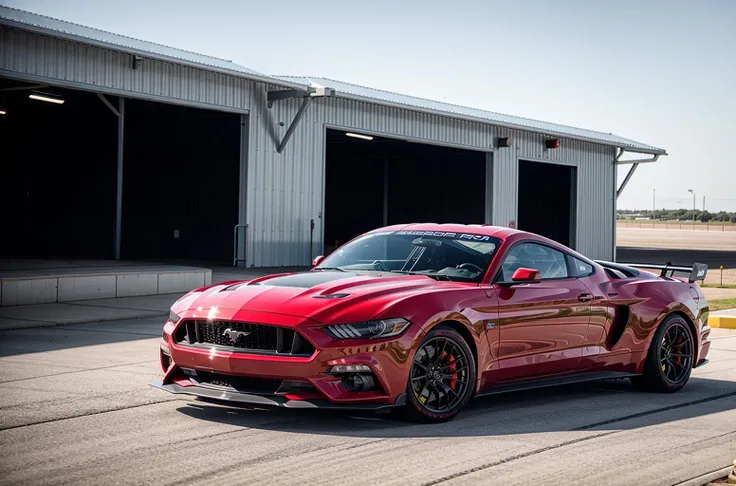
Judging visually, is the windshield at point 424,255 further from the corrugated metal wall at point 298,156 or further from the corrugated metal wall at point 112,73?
the corrugated metal wall at point 298,156

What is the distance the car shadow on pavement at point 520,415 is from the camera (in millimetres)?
6516

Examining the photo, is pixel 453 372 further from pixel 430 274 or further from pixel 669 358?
pixel 669 358

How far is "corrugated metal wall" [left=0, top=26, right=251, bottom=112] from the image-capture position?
18438 mm

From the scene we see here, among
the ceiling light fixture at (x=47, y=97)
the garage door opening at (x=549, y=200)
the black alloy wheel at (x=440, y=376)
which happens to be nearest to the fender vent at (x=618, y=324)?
the black alloy wheel at (x=440, y=376)

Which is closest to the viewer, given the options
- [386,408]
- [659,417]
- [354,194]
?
[386,408]

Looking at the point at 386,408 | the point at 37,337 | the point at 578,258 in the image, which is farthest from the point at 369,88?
the point at 386,408

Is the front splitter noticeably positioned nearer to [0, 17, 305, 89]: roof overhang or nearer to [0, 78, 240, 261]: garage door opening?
[0, 17, 305, 89]: roof overhang

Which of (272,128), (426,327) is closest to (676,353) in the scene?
(426,327)

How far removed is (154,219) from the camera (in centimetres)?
3222

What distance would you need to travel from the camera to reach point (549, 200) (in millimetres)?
39719

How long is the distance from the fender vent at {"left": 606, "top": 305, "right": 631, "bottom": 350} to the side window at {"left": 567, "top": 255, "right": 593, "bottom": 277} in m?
0.41

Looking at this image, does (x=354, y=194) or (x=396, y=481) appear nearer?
(x=396, y=481)

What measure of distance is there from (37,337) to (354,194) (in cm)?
3352

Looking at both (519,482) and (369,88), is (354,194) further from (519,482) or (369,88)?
(519,482)
